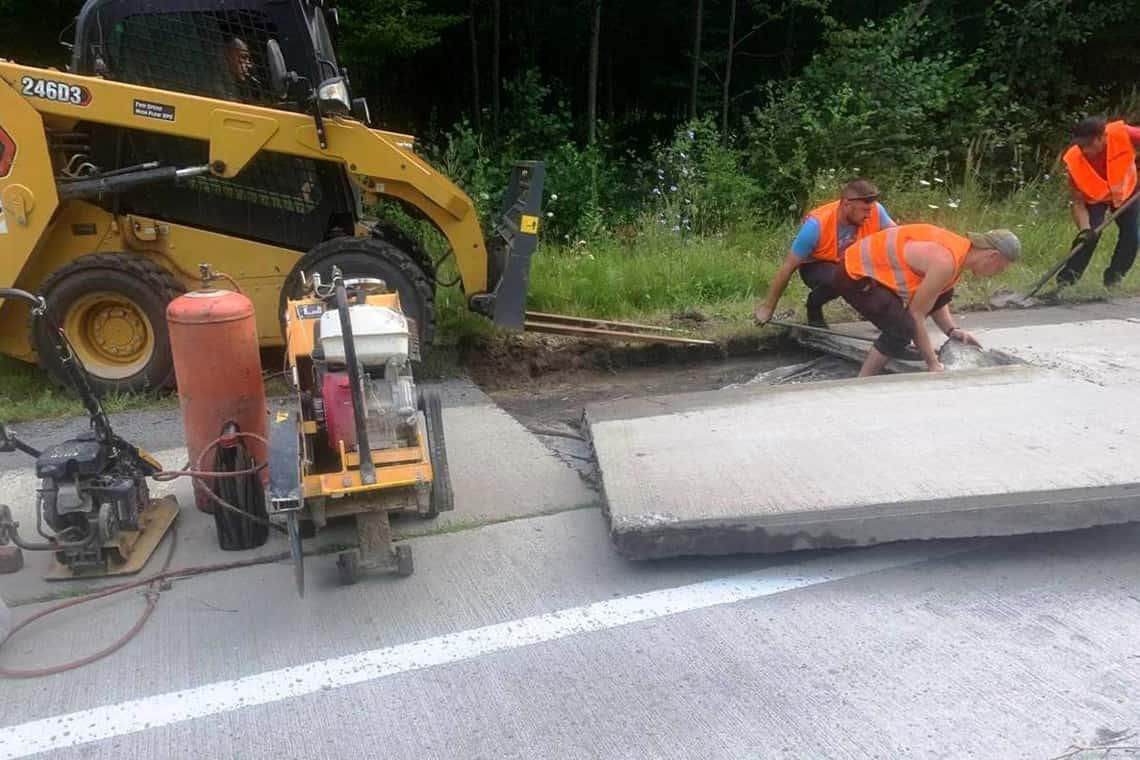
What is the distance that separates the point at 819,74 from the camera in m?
11.9

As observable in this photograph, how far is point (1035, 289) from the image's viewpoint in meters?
7.83

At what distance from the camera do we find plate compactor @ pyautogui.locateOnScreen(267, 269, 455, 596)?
3279 millimetres

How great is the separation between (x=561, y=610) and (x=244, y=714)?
1.09 meters

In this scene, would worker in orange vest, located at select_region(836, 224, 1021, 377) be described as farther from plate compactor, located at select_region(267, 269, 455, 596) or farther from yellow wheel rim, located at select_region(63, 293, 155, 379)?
yellow wheel rim, located at select_region(63, 293, 155, 379)

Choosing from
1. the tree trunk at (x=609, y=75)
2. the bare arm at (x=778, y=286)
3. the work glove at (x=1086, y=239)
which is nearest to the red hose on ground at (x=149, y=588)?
the bare arm at (x=778, y=286)

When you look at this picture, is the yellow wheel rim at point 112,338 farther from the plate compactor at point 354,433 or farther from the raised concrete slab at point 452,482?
the plate compactor at point 354,433

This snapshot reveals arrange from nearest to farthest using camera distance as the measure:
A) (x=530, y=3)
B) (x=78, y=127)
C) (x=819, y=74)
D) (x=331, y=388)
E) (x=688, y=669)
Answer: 1. (x=688, y=669)
2. (x=331, y=388)
3. (x=78, y=127)
4. (x=819, y=74)
5. (x=530, y=3)

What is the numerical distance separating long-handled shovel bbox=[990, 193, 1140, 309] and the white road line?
471 cm

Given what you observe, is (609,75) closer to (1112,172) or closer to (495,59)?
(495,59)

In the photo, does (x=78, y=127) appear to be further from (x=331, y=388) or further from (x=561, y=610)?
(x=561, y=610)

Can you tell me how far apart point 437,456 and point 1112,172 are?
6.43 metres

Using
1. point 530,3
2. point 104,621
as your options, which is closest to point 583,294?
point 104,621

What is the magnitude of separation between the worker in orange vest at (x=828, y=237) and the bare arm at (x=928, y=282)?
0.71 m

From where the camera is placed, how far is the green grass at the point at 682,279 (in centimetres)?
626
